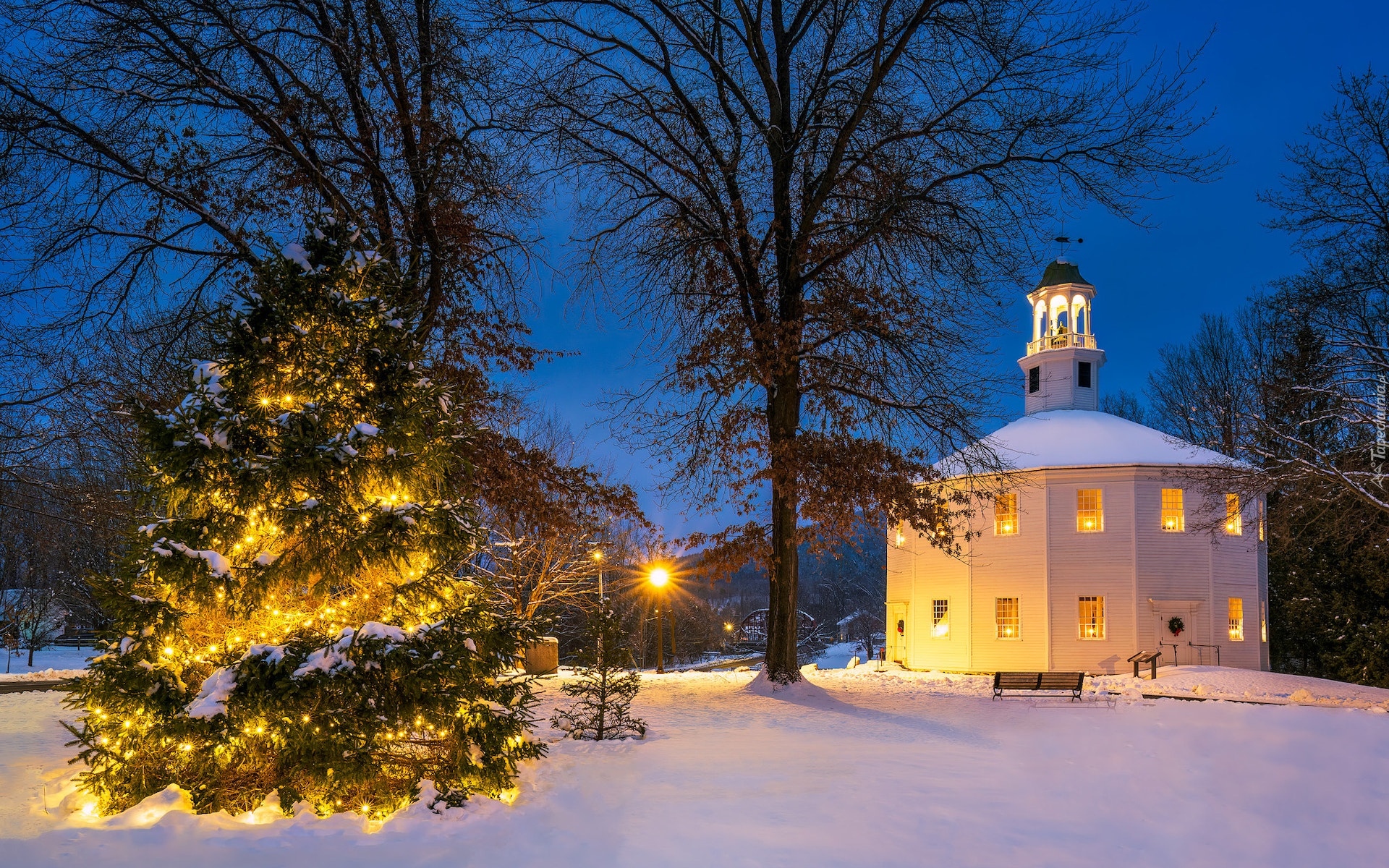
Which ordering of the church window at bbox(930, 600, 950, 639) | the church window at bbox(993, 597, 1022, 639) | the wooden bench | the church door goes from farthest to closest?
the church door
the church window at bbox(930, 600, 950, 639)
the church window at bbox(993, 597, 1022, 639)
the wooden bench

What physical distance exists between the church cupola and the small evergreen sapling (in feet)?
85.3

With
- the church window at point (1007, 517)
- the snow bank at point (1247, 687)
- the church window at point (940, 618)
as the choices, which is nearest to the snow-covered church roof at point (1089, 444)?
Answer: the church window at point (1007, 517)

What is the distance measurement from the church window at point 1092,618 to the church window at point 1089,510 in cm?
224

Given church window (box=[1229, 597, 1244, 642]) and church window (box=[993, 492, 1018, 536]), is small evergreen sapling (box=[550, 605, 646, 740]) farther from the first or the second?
church window (box=[1229, 597, 1244, 642])

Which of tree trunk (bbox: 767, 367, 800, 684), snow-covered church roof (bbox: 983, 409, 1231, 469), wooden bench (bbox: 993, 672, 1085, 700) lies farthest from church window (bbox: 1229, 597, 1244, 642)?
tree trunk (bbox: 767, 367, 800, 684)

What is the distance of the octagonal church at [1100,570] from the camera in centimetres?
2803

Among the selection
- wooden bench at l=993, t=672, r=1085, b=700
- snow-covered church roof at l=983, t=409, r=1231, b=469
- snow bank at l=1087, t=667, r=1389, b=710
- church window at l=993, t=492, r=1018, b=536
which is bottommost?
snow bank at l=1087, t=667, r=1389, b=710

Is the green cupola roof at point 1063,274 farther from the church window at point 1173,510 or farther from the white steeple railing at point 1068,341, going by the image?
the church window at point 1173,510

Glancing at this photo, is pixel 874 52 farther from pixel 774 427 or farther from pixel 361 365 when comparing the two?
pixel 361 365

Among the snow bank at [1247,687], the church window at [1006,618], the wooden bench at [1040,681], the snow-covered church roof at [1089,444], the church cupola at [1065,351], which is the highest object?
the church cupola at [1065,351]

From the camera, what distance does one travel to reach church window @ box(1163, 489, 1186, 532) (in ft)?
93.6

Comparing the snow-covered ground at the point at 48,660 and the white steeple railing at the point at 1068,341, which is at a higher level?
the white steeple railing at the point at 1068,341

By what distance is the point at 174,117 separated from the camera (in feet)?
45.8

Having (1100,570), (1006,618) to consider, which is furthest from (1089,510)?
(1006,618)
